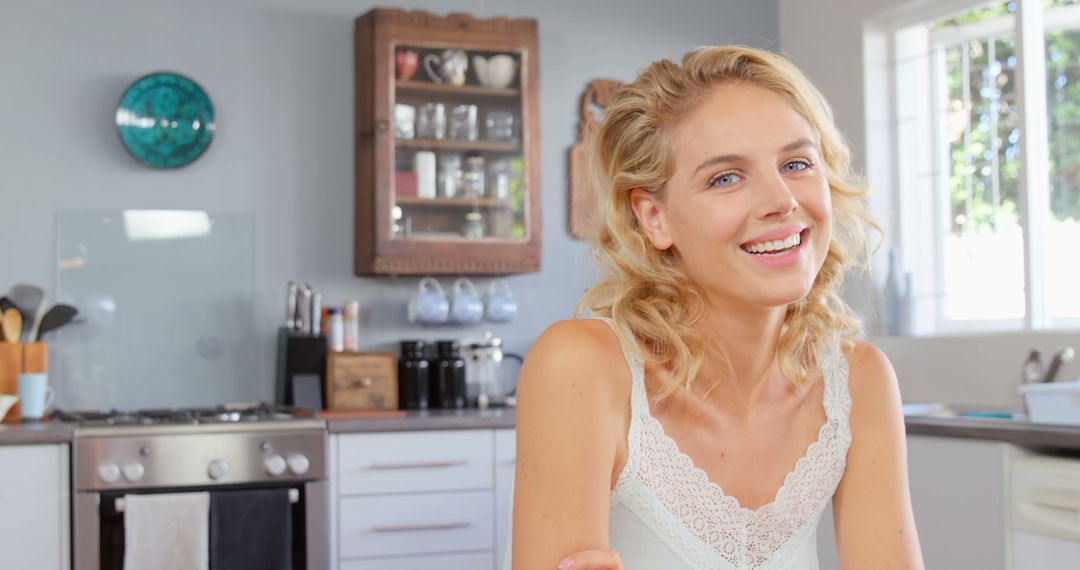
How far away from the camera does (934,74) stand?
424 cm

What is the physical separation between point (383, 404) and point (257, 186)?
880mm

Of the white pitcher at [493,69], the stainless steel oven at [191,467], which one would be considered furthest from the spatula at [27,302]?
the white pitcher at [493,69]

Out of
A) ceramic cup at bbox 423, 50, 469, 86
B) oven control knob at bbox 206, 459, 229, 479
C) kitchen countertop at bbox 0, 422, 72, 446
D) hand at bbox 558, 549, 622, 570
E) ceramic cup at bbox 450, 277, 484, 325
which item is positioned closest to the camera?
hand at bbox 558, 549, 622, 570

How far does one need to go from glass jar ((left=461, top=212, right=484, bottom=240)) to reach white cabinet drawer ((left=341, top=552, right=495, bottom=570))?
112cm

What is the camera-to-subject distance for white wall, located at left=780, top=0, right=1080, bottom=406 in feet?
12.2

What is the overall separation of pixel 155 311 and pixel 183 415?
511 millimetres

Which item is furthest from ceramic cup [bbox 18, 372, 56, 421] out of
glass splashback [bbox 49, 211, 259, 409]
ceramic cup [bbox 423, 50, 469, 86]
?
ceramic cup [bbox 423, 50, 469, 86]

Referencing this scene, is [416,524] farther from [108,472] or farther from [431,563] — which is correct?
[108,472]

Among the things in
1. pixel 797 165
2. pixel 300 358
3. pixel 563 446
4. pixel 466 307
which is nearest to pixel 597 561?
pixel 563 446

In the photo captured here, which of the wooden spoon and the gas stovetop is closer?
the gas stovetop

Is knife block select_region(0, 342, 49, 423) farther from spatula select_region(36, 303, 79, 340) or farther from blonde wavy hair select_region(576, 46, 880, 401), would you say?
blonde wavy hair select_region(576, 46, 880, 401)

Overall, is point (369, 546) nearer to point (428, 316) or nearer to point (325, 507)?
point (325, 507)

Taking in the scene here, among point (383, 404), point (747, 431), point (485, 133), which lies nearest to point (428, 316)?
point (383, 404)

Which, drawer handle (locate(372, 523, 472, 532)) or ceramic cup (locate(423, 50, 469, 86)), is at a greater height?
ceramic cup (locate(423, 50, 469, 86))
